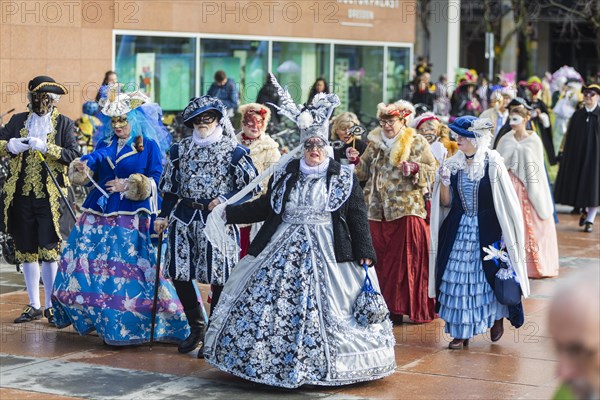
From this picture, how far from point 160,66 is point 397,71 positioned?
6880 millimetres

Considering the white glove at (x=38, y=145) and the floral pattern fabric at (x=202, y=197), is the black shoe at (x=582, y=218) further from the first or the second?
the white glove at (x=38, y=145)

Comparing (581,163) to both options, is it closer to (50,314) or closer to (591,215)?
(591,215)

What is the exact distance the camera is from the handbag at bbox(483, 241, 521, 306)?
7988mm

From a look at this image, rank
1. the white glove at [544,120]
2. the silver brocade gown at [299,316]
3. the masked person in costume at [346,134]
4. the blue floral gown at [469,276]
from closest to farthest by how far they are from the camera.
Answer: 1. the silver brocade gown at [299,316]
2. the blue floral gown at [469,276]
3. the masked person in costume at [346,134]
4. the white glove at [544,120]

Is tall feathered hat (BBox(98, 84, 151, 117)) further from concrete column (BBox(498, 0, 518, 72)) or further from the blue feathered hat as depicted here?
concrete column (BBox(498, 0, 518, 72))

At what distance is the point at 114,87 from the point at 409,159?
2.31m

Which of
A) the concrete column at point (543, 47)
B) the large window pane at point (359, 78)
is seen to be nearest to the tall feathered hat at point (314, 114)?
the large window pane at point (359, 78)

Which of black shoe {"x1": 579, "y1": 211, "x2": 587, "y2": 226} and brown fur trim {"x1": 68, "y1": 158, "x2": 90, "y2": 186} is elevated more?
brown fur trim {"x1": 68, "y1": 158, "x2": 90, "y2": 186}

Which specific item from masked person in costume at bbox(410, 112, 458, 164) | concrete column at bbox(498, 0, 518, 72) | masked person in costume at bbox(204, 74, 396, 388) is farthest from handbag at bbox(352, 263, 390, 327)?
concrete column at bbox(498, 0, 518, 72)

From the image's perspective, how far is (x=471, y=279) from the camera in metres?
8.11

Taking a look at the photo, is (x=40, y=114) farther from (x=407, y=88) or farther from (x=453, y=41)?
(x=453, y=41)

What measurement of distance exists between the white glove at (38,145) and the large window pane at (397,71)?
15522 millimetres

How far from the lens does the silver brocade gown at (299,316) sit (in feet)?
22.3

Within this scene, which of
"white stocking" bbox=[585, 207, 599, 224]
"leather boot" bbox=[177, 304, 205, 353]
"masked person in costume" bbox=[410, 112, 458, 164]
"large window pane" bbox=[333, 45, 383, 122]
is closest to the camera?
"leather boot" bbox=[177, 304, 205, 353]
